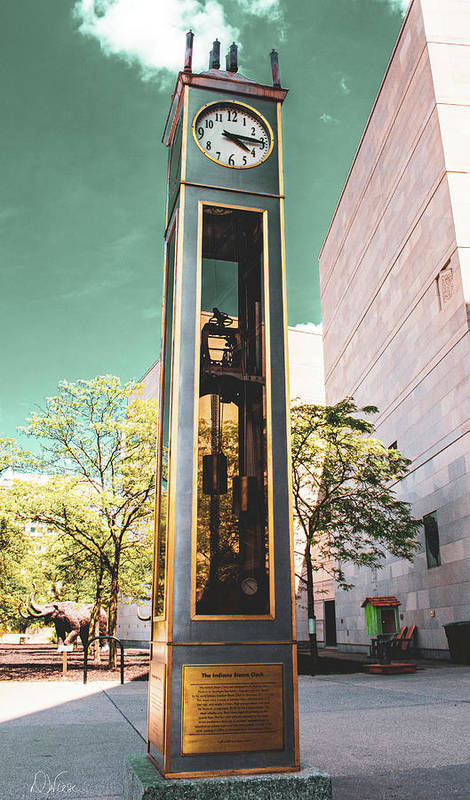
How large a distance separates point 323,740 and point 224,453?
3856mm

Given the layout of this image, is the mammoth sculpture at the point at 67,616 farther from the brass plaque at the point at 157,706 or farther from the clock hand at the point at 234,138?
the clock hand at the point at 234,138

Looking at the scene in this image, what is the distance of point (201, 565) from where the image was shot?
4594 millimetres

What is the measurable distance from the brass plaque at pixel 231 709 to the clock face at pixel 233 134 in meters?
4.15

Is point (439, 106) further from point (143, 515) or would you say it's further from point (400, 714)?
point (400, 714)

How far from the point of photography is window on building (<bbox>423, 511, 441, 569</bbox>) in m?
21.9

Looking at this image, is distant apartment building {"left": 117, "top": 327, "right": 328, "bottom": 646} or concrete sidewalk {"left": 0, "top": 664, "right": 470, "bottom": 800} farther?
distant apartment building {"left": 117, "top": 327, "right": 328, "bottom": 646}

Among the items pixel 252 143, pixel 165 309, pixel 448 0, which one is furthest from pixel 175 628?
pixel 448 0

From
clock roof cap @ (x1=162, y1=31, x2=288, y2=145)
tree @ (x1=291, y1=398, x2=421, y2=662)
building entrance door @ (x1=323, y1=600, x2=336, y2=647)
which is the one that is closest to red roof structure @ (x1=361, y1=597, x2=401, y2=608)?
tree @ (x1=291, y1=398, x2=421, y2=662)

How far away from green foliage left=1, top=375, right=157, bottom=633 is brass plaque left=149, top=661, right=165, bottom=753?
13.4 m

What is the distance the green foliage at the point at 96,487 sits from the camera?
18.0m

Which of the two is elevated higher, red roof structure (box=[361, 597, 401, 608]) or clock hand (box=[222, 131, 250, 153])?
clock hand (box=[222, 131, 250, 153])

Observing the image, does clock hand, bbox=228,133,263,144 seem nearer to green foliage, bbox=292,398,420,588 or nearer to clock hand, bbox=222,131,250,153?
clock hand, bbox=222,131,250,153

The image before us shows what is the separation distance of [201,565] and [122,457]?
Result: 1626 centimetres

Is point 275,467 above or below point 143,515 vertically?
below
